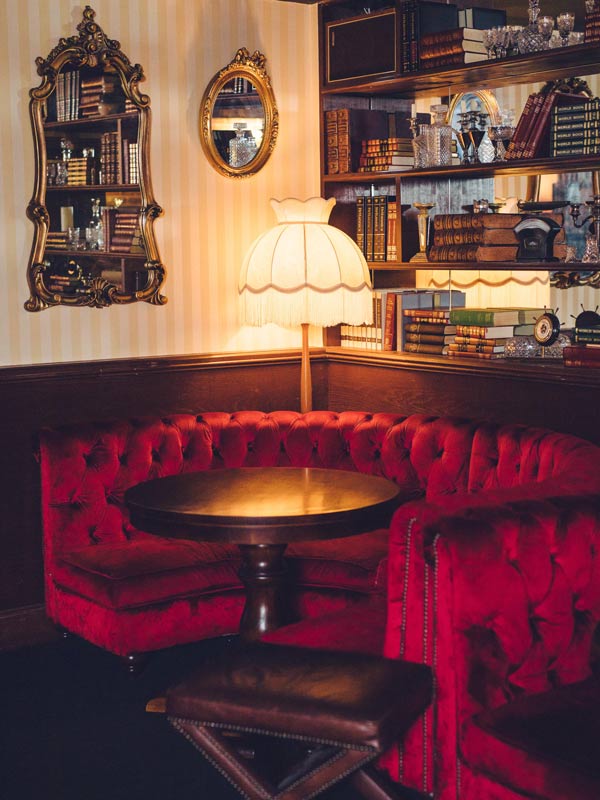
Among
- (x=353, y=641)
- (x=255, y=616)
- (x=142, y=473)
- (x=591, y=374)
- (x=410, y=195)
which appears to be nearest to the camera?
(x=353, y=641)

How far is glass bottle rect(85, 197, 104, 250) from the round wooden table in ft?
4.30

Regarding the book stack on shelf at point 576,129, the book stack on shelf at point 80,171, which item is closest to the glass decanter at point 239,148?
the book stack on shelf at point 80,171

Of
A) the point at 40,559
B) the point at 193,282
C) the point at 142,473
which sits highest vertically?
the point at 193,282

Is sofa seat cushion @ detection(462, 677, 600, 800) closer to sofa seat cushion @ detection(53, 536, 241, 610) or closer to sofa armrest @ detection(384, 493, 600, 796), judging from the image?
sofa armrest @ detection(384, 493, 600, 796)

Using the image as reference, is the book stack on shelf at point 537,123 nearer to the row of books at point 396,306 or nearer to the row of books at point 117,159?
the row of books at point 396,306

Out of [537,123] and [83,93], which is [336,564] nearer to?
[537,123]

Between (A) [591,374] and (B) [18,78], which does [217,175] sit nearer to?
(B) [18,78]

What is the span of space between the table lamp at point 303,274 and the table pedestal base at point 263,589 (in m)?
1.30

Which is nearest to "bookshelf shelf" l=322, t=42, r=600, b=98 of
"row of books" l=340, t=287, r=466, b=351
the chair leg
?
"row of books" l=340, t=287, r=466, b=351

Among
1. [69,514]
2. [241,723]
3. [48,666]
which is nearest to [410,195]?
[69,514]

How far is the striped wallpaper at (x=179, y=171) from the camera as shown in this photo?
15.6 feet

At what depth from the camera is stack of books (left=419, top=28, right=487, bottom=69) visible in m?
4.77

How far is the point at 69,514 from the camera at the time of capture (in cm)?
454

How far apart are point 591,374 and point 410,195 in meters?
1.37
